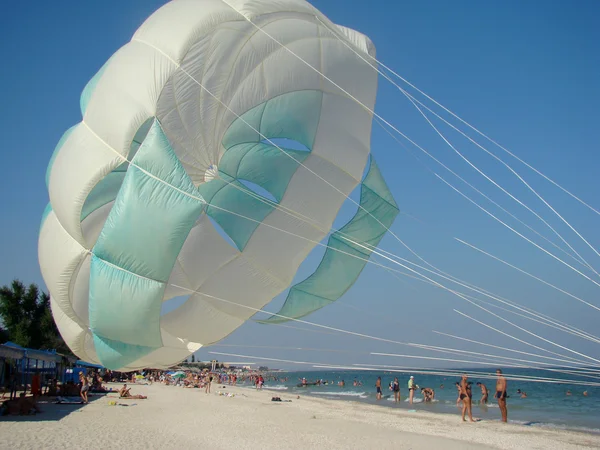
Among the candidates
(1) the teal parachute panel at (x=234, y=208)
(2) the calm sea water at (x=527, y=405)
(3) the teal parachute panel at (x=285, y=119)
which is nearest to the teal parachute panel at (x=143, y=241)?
(3) the teal parachute panel at (x=285, y=119)

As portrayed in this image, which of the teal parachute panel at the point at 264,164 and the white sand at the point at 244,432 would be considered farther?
the white sand at the point at 244,432

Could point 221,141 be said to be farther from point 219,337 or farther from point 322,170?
point 219,337

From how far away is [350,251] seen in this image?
806 centimetres

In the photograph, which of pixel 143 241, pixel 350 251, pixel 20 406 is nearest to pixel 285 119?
pixel 350 251

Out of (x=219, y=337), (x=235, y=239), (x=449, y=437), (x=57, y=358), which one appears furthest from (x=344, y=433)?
(x=57, y=358)

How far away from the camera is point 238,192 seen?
827 centimetres

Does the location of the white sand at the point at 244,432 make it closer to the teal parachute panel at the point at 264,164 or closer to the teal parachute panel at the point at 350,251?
the teal parachute panel at the point at 350,251

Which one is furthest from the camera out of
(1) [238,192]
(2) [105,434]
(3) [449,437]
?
(3) [449,437]

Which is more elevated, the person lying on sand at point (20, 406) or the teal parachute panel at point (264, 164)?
the teal parachute panel at point (264, 164)

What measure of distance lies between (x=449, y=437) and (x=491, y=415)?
6.34 meters

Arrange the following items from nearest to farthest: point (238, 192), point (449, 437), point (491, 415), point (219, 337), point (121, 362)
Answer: point (121, 362) < point (219, 337) < point (238, 192) < point (449, 437) < point (491, 415)

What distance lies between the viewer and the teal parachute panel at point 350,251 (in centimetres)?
795

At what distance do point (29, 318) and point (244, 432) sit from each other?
2168 cm

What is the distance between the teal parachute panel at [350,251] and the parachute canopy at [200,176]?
3cm
